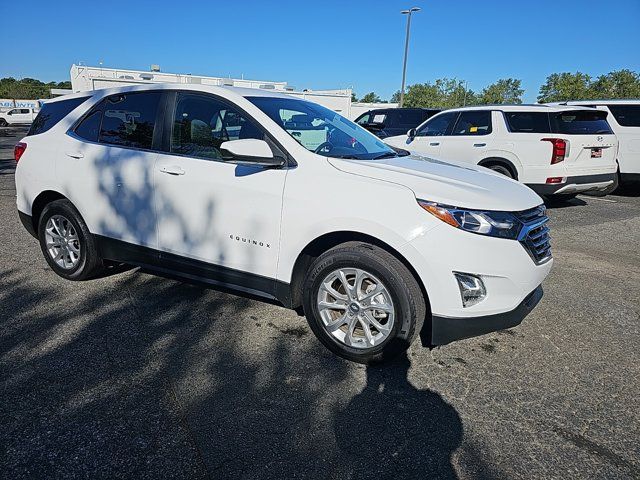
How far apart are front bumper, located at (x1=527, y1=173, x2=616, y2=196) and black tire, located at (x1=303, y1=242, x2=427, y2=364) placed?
550cm

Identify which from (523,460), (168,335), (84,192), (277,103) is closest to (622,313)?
(523,460)

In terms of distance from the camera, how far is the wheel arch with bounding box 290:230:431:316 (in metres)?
2.82

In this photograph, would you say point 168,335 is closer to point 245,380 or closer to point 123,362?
point 123,362

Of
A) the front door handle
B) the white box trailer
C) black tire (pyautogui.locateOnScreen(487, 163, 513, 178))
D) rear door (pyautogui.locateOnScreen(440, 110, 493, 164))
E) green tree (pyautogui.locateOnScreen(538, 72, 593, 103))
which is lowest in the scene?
the front door handle

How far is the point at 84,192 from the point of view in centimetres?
393

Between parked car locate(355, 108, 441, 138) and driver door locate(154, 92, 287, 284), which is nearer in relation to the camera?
driver door locate(154, 92, 287, 284)

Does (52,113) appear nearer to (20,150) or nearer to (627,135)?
(20,150)

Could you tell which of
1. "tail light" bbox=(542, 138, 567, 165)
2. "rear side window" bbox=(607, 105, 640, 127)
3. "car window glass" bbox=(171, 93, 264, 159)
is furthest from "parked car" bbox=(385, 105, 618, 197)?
"car window glass" bbox=(171, 93, 264, 159)

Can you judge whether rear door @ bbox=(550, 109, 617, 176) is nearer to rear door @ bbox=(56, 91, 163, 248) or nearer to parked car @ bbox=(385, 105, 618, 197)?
parked car @ bbox=(385, 105, 618, 197)

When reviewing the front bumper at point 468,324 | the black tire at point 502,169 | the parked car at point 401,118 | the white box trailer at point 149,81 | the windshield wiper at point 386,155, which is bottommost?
the front bumper at point 468,324

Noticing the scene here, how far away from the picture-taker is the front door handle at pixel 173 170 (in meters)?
3.42

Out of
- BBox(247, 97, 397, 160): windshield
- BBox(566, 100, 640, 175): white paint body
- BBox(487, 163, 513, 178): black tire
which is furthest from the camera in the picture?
BBox(566, 100, 640, 175): white paint body

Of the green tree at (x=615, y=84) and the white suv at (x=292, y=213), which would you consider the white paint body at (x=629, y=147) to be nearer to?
the white suv at (x=292, y=213)

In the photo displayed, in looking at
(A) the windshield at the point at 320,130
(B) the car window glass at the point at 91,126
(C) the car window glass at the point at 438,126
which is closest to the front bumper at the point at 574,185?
Answer: (C) the car window glass at the point at 438,126
